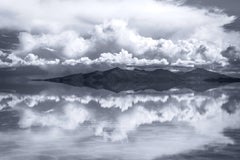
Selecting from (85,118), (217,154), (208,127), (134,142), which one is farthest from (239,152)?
(85,118)

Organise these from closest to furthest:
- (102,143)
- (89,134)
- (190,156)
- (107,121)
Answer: (190,156) → (102,143) → (89,134) → (107,121)

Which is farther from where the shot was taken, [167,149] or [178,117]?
[178,117]

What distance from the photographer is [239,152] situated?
33.1 meters

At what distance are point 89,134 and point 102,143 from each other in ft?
21.1

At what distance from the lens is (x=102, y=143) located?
3900 cm

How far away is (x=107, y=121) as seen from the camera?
58094mm

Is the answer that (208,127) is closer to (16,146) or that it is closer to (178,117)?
(178,117)

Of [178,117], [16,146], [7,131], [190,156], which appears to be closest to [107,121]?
[178,117]

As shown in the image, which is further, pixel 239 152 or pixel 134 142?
pixel 134 142

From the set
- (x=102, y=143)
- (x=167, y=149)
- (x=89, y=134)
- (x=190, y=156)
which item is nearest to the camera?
(x=190, y=156)

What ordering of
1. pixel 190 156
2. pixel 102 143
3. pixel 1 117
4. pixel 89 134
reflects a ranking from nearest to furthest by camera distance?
pixel 190 156 → pixel 102 143 → pixel 89 134 → pixel 1 117

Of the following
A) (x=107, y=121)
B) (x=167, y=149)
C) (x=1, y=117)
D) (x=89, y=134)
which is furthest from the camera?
(x=1, y=117)

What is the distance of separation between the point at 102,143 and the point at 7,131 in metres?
15.0

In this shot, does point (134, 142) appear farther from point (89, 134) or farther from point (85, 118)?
point (85, 118)
